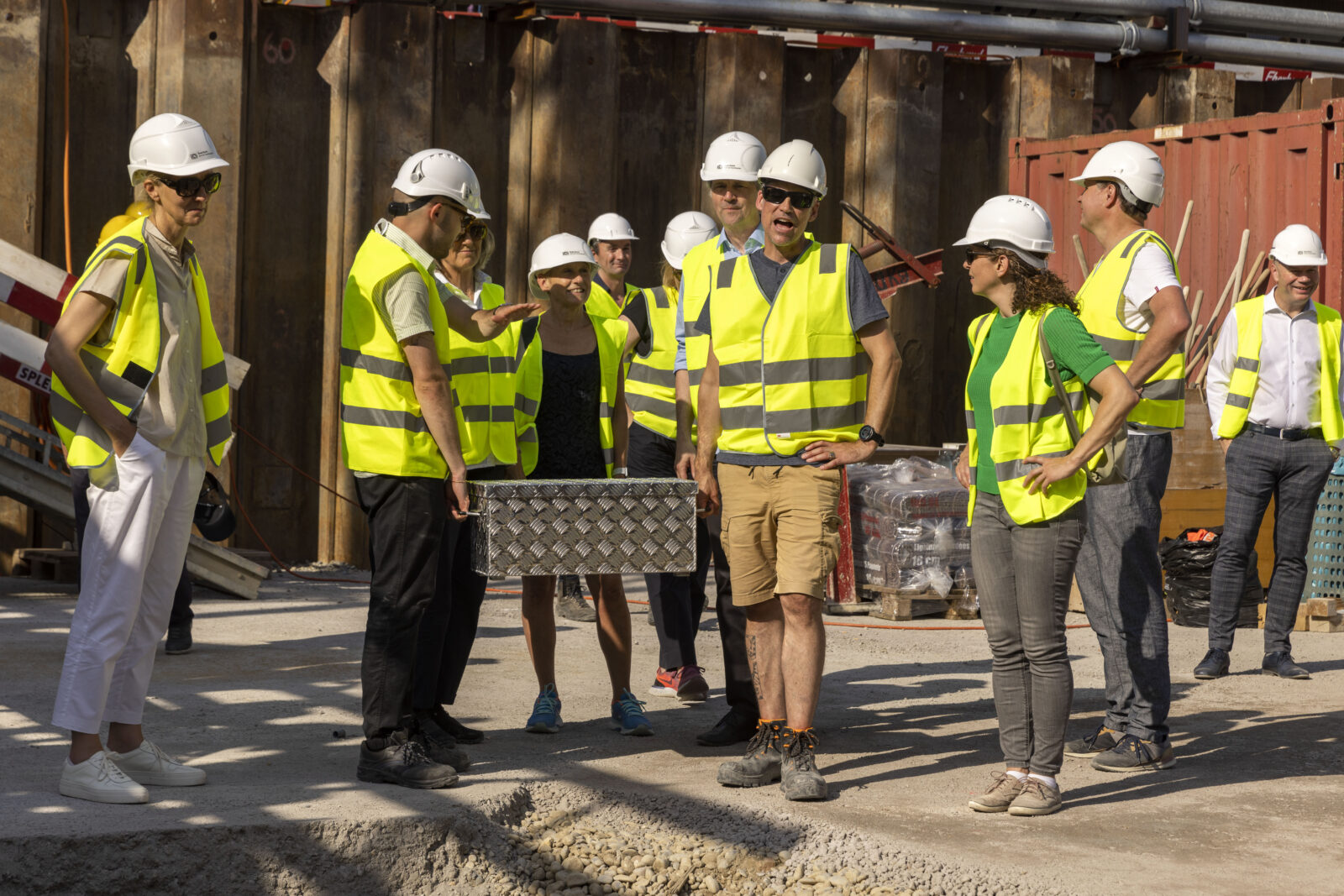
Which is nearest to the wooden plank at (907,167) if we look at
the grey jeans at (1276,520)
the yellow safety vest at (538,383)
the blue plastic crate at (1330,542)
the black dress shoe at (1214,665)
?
the blue plastic crate at (1330,542)

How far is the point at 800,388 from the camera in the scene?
5105mm

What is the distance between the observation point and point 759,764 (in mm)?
5156

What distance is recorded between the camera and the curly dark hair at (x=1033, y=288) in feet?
16.3

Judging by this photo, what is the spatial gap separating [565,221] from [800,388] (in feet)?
17.8

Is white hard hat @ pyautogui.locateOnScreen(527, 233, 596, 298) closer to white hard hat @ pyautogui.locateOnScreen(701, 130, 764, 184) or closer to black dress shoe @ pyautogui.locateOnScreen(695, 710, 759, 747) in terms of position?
white hard hat @ pyautogui.locateOnScreen(701, 130, 764, 184)

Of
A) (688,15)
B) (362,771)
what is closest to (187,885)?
(362,771)

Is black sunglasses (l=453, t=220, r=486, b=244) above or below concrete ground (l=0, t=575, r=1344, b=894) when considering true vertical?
above

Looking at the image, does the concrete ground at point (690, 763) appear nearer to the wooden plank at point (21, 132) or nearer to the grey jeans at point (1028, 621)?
the grey jeans at point (1028, 621)

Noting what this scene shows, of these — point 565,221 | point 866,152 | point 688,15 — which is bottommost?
point 565,221

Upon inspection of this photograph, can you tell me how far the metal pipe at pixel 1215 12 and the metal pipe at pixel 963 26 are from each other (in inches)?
2.8

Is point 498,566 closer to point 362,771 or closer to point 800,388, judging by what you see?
point 362,771

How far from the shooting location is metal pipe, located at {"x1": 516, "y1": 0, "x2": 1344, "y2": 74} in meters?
10.5

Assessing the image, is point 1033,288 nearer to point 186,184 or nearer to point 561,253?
point 561,253

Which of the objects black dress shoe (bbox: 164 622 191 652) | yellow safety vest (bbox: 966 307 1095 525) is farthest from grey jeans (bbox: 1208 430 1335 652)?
black dress shoe (bbox: 164 622 191 652)
